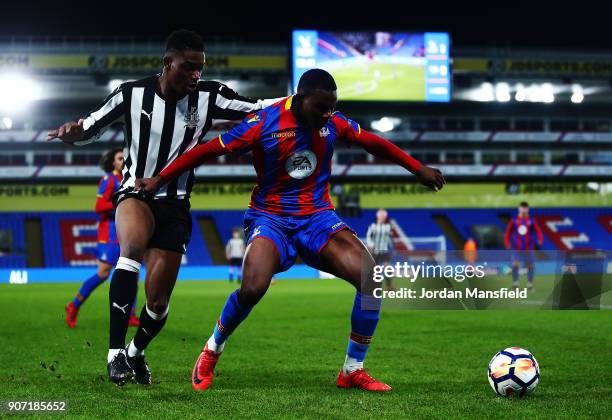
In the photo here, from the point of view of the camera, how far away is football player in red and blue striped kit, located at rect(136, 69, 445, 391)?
5.41m

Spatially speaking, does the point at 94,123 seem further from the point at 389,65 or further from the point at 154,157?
the point at 389,65

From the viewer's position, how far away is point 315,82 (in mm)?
5336

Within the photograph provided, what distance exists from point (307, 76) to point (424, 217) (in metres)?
35.2

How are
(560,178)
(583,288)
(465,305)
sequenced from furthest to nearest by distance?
(560,178) < (583,288) < (465,305)

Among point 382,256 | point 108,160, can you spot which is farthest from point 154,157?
point 382,256

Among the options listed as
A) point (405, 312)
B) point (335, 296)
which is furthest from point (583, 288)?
point (335, 296)

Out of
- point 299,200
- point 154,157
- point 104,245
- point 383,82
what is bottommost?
point 104,245

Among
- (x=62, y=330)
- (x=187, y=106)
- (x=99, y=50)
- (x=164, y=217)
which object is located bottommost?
(x=62, y=330)

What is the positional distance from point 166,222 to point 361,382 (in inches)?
65.6

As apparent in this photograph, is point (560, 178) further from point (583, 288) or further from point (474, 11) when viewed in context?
point (583, 288)

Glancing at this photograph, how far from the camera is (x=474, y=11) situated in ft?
128

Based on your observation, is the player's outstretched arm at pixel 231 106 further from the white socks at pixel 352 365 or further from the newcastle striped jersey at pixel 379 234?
the newcastle striped jersey at pixel 379 234

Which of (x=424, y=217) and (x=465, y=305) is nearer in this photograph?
(x=465, y=305)

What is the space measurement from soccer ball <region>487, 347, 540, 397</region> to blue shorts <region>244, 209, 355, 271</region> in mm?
1309
